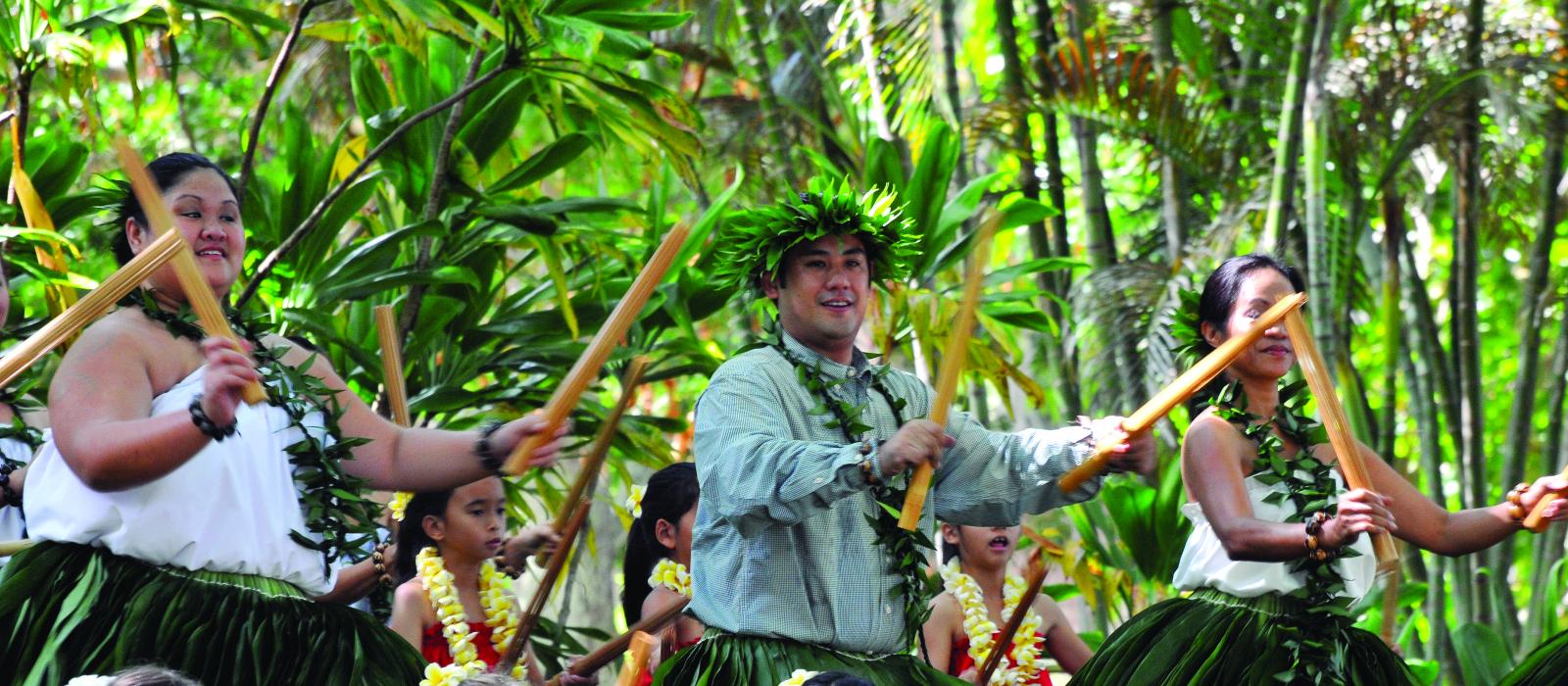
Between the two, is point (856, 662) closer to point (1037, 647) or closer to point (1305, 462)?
point (1305, 462)

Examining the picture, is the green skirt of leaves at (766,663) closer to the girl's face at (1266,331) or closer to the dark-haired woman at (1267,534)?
the dark-haired woman at (1267,534)

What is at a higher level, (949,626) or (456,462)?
(456,462)

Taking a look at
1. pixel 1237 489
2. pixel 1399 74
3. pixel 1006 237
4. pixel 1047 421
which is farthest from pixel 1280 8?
pixel 1237 489

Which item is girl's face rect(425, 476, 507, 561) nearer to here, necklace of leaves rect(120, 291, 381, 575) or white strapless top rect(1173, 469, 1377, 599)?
necklace of leaves rect(120, 291, 381, 575)

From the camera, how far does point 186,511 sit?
2293 millimetres

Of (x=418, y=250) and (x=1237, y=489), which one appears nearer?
(x=1237, y=489)

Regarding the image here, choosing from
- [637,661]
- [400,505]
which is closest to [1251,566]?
[637,661]

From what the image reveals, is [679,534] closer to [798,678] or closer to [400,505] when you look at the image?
[400,505]

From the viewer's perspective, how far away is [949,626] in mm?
3787

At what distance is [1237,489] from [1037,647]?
1313 mm

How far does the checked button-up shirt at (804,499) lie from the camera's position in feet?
Answer: 7.56

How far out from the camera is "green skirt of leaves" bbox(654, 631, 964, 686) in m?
2.40

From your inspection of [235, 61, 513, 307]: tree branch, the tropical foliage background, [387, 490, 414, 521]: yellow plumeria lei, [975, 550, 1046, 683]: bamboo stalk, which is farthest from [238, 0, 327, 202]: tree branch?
[975, 550, 1046, 683]: bamboo stalk

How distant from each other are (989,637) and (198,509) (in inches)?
77.6
